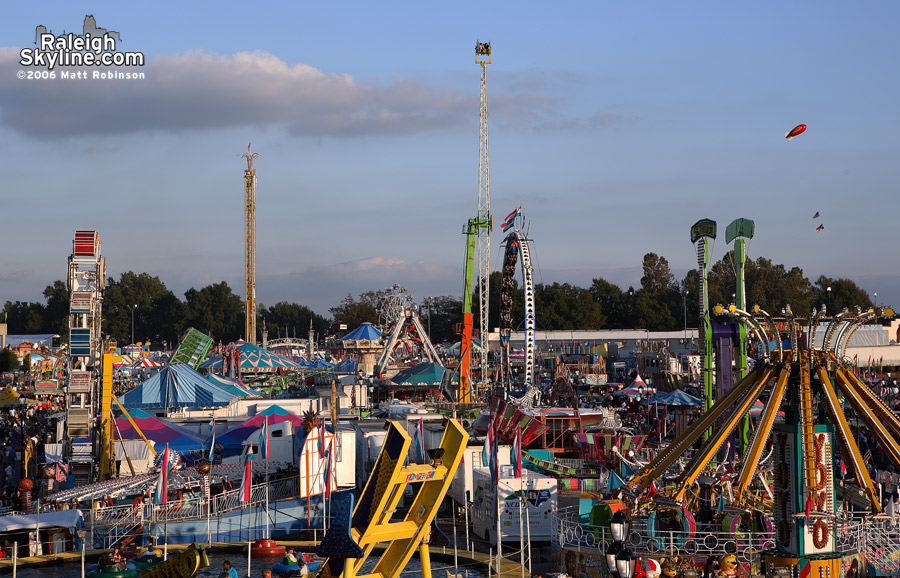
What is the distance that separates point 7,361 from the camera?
84688mm

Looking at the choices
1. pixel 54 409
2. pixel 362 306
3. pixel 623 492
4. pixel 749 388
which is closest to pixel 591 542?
pixel 623 492

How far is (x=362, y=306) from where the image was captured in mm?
140750

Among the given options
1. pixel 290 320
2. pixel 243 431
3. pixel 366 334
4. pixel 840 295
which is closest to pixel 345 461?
pixel 243 431

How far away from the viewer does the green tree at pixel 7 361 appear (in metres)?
84.3

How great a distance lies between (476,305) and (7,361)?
1995 inches

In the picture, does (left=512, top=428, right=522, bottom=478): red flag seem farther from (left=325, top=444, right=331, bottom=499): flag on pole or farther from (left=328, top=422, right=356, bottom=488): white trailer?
(left=328, top=422, right=356, bottom=488): white trailer

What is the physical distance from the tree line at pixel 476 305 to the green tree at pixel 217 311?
14 cm

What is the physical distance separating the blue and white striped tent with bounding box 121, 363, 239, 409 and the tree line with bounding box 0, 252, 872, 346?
70945 millimetres

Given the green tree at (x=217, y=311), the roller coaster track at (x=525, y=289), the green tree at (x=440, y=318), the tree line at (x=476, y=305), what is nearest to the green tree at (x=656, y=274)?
the tree line at (x=476, y=305)

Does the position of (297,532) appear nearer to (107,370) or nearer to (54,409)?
(107,370)

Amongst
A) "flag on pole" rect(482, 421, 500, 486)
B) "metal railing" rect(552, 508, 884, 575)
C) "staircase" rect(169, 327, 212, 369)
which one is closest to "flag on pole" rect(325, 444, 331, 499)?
"flag on pole" rect(482, 421, 500, 486)

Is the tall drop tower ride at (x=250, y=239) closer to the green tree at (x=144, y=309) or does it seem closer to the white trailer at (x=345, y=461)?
the green tree at (x=144, y=309)

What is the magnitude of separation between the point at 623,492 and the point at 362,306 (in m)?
122

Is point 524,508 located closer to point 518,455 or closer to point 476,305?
point 518,455
